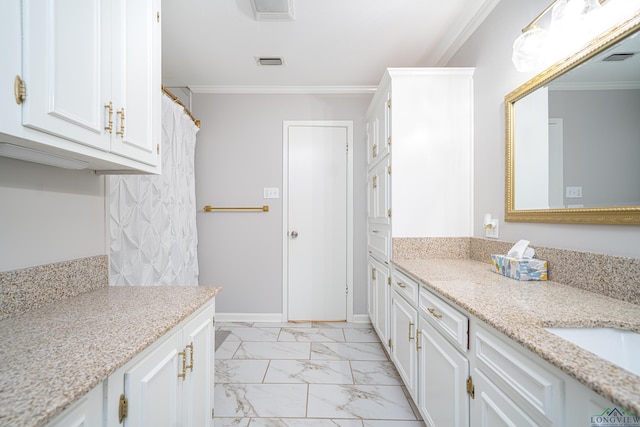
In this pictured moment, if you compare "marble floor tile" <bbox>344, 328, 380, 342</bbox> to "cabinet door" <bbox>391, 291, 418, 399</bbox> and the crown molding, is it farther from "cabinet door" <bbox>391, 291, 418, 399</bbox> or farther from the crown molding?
the crown molding

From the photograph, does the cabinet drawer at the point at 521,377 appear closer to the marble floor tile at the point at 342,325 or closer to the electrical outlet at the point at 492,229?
the electrical outlet at the point at 492,229

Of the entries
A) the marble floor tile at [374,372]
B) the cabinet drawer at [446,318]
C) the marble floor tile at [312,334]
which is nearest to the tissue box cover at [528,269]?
the cabinet drawer at [446,318]

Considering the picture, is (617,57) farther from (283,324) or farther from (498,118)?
(283,324)

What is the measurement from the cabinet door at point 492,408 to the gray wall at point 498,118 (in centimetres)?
73

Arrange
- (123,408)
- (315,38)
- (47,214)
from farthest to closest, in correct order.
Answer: (315,38)
(47,214)
(123,408)

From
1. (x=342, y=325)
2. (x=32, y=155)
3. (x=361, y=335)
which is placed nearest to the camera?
(x=32, y=155)

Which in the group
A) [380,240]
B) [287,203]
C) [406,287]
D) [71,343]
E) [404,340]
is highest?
[287,203]

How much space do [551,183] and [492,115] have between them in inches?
26.9

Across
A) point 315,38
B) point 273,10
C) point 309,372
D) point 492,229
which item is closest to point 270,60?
point 315,38

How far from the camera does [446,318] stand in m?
1.20

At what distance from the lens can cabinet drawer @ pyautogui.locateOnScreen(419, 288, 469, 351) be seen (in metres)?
1.07

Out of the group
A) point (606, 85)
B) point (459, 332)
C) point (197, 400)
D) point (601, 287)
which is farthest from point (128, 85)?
point (601, 287)

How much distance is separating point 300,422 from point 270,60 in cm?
270

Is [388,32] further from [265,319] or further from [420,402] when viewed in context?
[265,319]
